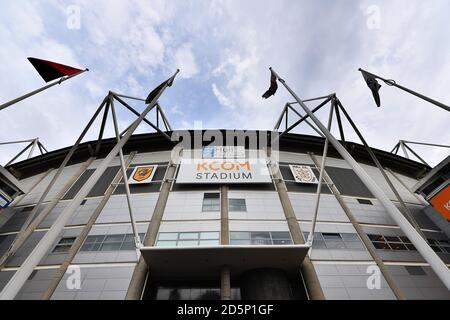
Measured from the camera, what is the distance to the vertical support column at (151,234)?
44.1 ft

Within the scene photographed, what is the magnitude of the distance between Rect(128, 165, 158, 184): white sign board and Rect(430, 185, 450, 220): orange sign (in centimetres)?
2657

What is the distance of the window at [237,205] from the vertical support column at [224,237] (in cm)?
48

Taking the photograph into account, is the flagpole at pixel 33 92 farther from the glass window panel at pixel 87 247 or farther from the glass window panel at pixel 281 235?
the glass window panel at pixel 281 235

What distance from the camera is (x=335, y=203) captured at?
66.8 ft

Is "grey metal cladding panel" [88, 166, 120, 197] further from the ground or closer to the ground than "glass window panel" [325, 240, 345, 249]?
further from the ground

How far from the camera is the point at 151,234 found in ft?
54.2

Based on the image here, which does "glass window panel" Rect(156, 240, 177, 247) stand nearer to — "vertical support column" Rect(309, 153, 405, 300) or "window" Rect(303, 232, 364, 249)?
"window" Rect(303, 232, 364, 249)

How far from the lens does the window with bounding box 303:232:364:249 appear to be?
653 inches

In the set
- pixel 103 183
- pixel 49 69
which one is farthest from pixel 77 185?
pixel 49 69

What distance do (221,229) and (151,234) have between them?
5.40m

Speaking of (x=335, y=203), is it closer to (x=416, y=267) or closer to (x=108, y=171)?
(x=416, y=267)

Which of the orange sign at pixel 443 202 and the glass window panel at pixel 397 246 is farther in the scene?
the orange sign at pixel 443 202

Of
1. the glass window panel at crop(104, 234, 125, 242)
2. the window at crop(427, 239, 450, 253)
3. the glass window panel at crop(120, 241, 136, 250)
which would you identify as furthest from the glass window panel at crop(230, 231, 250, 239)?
the window at crop(427, 239, 450, 253)

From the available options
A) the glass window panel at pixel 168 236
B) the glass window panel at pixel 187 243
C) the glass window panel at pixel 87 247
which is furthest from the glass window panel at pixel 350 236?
the glass window panel at pixel 87 247
